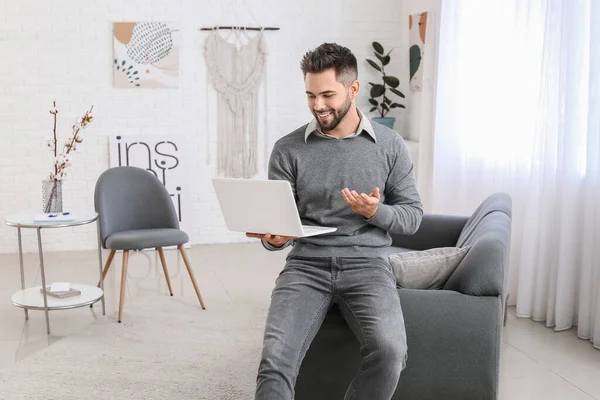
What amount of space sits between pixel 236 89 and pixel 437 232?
259 cm

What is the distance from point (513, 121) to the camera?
15.3 feet

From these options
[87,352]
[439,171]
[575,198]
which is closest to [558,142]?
[575,198]

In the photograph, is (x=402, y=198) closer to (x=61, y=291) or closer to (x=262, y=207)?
(x=262, y=207)

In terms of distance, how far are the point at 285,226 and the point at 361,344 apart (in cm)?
47

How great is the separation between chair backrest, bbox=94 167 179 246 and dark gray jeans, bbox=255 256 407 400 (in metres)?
1.99

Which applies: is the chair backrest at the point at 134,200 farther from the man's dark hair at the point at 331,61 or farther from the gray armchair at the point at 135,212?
the man's dark hair at the point at 331,61

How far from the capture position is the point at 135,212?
15.6 feet

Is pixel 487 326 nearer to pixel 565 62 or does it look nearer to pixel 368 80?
pixel 565 62

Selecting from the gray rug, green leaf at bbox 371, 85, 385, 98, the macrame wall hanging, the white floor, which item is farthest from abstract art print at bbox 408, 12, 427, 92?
the gray rug

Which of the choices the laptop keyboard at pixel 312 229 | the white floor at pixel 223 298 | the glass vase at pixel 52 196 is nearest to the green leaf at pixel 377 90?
the white floor at pixel 223 298

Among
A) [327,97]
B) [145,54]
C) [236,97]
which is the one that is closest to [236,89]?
[236,97]

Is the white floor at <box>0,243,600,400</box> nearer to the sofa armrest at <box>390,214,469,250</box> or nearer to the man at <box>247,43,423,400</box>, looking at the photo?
the sofa armrest at <box>390,214,469,250</box>

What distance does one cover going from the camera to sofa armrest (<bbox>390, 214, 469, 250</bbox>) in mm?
4328

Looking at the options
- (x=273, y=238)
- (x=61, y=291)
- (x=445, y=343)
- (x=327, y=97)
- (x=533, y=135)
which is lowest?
(x=61, y=291)
